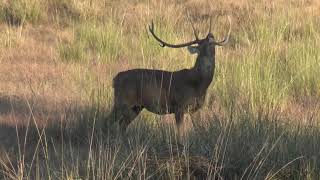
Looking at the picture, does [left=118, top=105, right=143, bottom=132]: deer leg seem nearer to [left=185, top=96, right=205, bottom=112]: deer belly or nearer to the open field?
the open field

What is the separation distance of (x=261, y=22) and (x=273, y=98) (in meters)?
3.94

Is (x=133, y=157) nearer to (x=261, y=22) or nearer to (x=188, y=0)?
(x=261, y=22)

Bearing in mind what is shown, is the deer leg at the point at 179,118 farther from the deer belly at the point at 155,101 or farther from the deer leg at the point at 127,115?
the deer leg at the point at 127,115

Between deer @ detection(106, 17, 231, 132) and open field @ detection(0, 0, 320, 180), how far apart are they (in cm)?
15

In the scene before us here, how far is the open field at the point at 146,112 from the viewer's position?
5.08 metres

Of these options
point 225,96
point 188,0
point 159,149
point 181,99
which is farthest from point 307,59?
point 188,0

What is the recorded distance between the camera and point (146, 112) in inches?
277

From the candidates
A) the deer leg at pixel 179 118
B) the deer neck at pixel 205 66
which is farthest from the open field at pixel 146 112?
the deer neck at pixel 205 66

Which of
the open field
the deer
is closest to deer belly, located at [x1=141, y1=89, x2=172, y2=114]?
the deer

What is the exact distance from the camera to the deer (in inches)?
253

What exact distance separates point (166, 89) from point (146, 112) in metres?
0.62

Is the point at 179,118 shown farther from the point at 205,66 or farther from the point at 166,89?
the point at 205,66

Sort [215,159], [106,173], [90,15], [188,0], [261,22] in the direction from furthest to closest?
[188,0] → [90,15] → [261,22] → [215,159] → [106,173]

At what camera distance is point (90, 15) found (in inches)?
523
